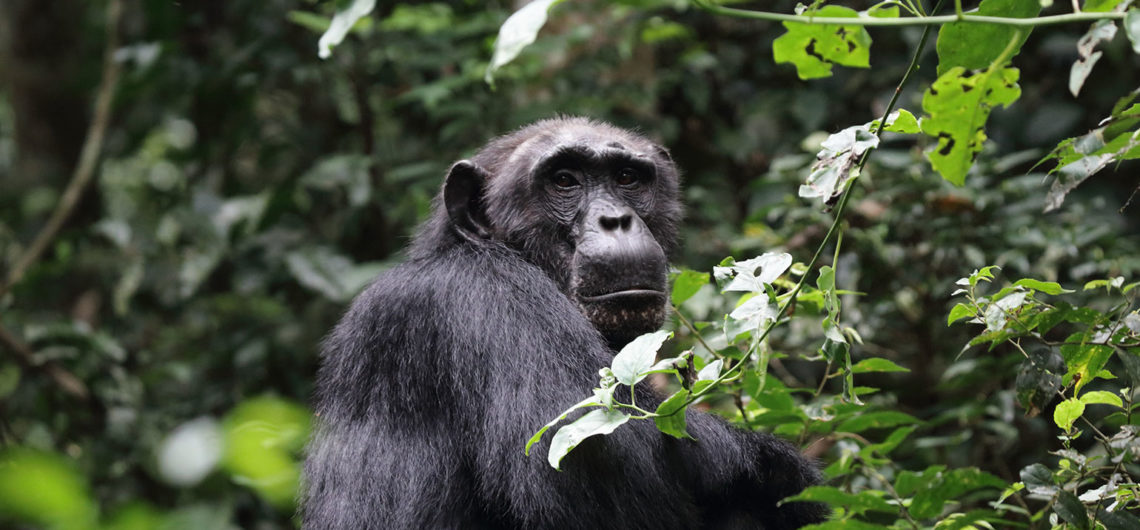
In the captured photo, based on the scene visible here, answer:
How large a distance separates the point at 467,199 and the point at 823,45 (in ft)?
5.76

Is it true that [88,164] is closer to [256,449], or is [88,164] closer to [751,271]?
[751,271]

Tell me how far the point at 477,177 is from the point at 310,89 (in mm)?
4243

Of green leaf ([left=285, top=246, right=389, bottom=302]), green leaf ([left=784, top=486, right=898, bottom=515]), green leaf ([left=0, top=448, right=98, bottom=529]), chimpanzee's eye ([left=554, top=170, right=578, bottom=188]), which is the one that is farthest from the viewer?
green leaf ([left=285, top=246, right=389, bottom=302])

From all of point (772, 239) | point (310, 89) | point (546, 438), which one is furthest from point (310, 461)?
point (310, 89)

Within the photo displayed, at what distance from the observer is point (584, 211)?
11.4 feet

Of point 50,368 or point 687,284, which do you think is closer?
point 687,284

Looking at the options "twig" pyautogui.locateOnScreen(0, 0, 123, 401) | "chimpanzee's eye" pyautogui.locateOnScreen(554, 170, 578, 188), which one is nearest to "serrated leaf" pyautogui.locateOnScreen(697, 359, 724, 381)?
"chimpanzee's eye" pyautogui.locateOnScreen(554, 170, 578, 188)

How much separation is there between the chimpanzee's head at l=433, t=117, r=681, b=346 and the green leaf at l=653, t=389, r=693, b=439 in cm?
85

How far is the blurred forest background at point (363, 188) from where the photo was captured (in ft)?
16.6

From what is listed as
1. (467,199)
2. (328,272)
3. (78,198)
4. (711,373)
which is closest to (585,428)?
(711,373)

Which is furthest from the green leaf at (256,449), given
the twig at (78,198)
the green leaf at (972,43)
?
the twig at (78,198)

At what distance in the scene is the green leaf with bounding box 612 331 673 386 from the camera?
7.16 feet

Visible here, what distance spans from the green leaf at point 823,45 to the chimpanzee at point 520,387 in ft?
3.56

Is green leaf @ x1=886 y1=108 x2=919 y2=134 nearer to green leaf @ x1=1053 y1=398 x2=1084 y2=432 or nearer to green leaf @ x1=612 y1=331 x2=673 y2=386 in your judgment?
green leaf @ x1=612 y1=331 x2=673 y2=386
